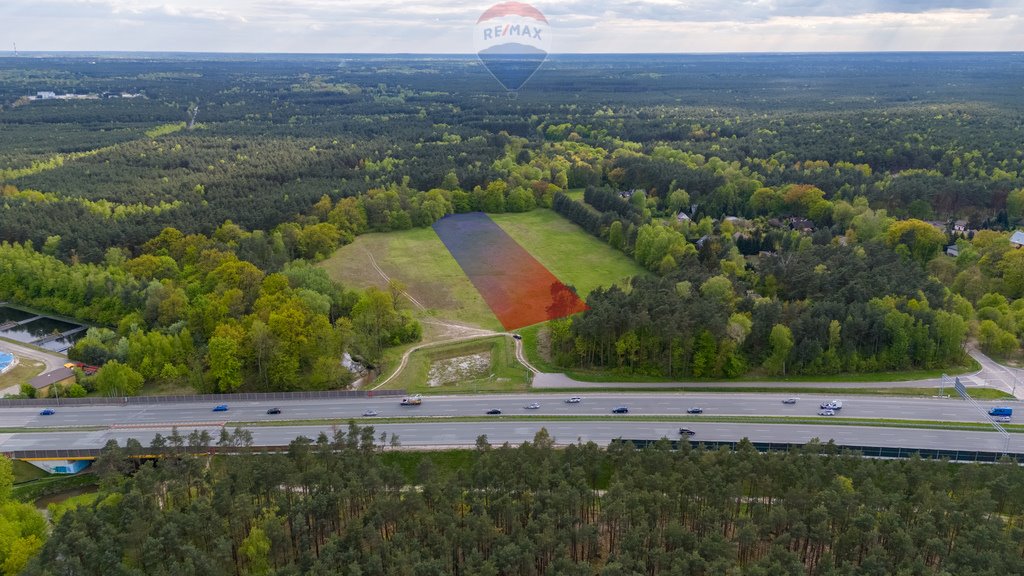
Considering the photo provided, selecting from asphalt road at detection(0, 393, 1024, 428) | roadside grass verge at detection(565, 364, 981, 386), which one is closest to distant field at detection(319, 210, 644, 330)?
roadside grass verge at detection(565, 364, 981, 386)

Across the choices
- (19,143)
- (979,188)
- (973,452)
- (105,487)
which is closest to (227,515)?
(105,487)

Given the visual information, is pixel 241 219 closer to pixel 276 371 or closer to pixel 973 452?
pixel 276 371

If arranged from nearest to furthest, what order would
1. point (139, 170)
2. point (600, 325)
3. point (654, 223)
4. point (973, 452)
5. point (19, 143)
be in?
point (973, 452) → point (600, 325) → point (654, 223) → point (139, 170) → point (19, 143)

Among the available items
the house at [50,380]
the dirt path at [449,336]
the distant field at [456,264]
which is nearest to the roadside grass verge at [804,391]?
the dirt path at [449,336]

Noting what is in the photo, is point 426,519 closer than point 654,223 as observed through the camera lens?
Yes

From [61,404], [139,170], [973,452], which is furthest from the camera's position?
[139,170]

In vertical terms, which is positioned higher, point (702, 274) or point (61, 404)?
point (702, 274)

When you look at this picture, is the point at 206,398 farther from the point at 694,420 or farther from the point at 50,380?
the point at 694,420
